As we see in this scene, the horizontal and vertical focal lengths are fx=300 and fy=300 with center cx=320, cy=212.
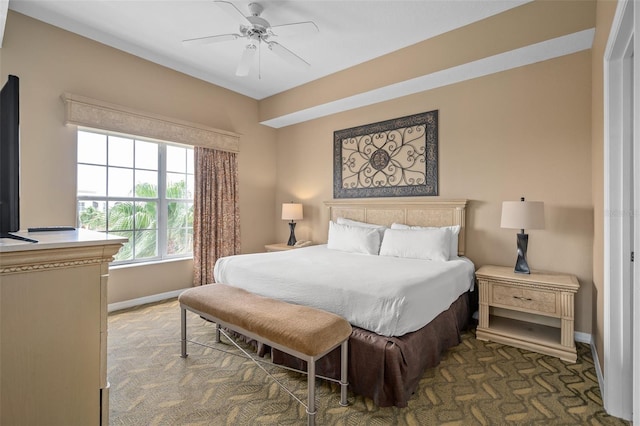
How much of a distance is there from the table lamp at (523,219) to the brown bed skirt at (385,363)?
1238 millimetres

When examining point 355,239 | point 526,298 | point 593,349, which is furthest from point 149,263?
point 593,349

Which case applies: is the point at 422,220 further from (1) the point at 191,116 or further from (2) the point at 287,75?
(1) the point at 191,116

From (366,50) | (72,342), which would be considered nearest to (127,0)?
(366,50)

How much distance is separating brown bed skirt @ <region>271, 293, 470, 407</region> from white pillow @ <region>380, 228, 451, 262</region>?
1.00 metres

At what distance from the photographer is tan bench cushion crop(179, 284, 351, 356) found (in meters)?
1.70

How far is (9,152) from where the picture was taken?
120 cm

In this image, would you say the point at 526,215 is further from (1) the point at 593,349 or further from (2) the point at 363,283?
(2) the point at 363,283

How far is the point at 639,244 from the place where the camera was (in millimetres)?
1200

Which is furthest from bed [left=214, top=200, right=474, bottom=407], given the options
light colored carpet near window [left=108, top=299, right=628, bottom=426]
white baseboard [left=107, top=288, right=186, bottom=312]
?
white baseboard [left=107, top=288, right=186, bottom=312]

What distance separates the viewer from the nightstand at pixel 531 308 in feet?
8.02

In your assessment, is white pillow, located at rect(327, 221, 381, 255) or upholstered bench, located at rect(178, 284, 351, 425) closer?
upholstered bench, located at rect(178, 284, 351, 425)

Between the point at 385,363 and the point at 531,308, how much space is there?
1604 mm

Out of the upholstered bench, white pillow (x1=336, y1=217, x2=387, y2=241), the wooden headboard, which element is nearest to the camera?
the upholstered bench

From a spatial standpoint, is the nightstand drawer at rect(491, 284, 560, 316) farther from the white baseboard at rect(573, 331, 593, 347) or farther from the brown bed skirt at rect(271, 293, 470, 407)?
the brown bed skirt at rect(271, 293, 470, 407)
